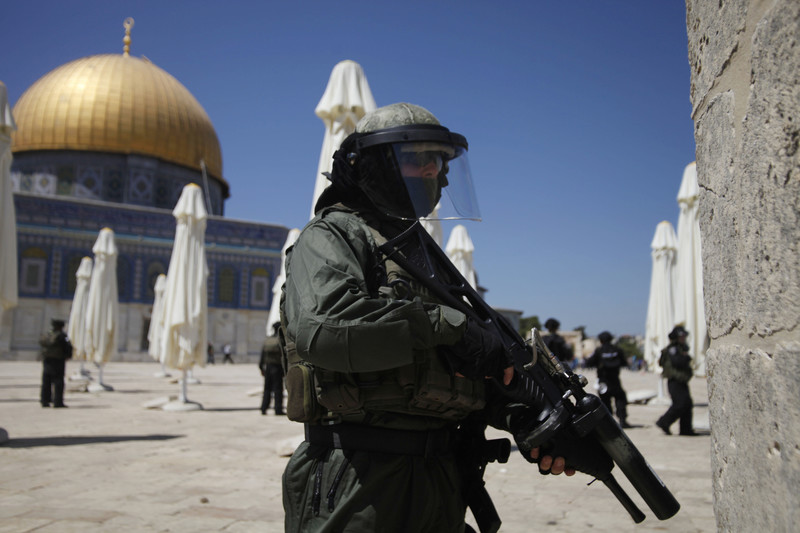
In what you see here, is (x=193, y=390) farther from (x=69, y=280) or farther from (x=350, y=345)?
(x=69, y=280)

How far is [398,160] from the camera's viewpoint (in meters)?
1.90

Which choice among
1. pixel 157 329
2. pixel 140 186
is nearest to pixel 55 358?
pixel 157 329

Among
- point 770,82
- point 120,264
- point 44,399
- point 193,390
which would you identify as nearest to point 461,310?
point 770,82

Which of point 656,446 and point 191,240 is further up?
point 191,240

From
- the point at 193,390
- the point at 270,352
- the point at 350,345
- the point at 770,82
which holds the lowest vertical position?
the point at 193,390

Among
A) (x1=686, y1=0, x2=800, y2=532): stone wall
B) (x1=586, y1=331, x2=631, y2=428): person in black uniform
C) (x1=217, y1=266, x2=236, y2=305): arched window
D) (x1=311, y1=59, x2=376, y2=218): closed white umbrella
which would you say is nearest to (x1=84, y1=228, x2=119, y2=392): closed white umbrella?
(x1=311, y1=59, x2=376, y2=218): closed white umbrella

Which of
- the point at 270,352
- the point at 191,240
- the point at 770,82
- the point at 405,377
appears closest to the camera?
the point at 770,82

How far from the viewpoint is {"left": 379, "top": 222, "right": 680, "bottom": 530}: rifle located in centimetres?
166

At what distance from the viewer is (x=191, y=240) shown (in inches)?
430

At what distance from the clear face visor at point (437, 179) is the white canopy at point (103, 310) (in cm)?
1298

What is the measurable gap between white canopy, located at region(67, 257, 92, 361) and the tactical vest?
47.3 feet

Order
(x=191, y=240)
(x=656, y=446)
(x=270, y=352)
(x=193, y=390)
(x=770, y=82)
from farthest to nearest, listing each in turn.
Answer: (x=193, y=390)
(x=191, y=240)
(x=270, y=352)
(x=656, y=446)
(x=770, y=82)

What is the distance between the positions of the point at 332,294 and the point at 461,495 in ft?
2.50

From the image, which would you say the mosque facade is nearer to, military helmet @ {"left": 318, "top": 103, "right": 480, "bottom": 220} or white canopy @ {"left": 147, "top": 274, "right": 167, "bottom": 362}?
white canopy @ {"left": 147, "top": 274, "right": 167, "bottom": 362}
